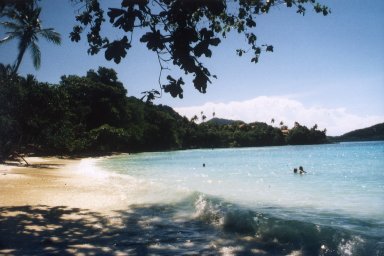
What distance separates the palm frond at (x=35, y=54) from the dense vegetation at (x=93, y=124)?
15.7 feet

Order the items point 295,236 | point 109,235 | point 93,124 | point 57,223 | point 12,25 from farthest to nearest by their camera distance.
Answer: point 93,124, point 12,25, point 57,223, point 295,236, point 109,235

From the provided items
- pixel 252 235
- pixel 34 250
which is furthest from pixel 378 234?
pixel 34 250

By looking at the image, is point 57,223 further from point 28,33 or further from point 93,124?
point 93,124

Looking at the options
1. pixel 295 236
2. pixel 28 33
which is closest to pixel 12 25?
pixel 28 33

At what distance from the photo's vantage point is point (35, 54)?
37.3 m

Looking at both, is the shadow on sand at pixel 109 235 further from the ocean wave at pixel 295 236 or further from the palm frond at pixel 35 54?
the palm frond at pixel 35 54

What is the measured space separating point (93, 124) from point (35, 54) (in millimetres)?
29274

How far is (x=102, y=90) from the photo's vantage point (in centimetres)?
6344

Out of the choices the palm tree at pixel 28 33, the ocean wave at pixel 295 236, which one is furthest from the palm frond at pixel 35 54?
the ocean wave at pixel 295 236

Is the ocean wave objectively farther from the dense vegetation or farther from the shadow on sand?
the dense vegetation

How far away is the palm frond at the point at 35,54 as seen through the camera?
121 ft

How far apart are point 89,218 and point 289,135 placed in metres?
154

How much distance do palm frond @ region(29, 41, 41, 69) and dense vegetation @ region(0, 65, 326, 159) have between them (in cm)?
477

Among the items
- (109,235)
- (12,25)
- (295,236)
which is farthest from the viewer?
(12,25)
